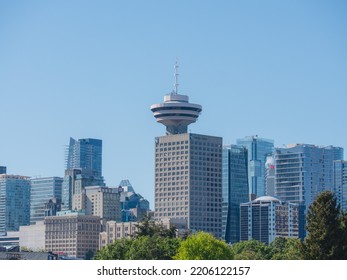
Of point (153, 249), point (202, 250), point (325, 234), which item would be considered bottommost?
point (202, 250)

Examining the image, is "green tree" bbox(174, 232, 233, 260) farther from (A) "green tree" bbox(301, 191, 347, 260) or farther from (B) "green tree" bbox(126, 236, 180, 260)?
(A) "green tree" bbox(301, 191, 347, 260)

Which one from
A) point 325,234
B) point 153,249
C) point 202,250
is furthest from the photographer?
point 153,249

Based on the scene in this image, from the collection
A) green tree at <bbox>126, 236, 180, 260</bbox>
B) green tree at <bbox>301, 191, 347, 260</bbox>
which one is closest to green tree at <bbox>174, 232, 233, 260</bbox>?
green tree at <bbox>126, 236, 180, 260</bbox>

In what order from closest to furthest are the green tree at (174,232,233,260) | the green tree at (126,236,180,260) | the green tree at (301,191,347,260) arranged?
the green tree at (301,191,347,260), the green tree at (174,232,233,260), the green tree at (126,236,180,260)

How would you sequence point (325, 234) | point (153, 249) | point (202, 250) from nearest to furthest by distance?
point (325, 234), point (202, 250), point (153, 249)

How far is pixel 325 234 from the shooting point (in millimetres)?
73875

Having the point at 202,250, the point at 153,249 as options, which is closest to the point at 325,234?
the point at 202,250

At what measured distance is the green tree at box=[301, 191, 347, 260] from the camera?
73.9 metres

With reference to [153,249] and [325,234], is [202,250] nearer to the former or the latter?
[153,249]

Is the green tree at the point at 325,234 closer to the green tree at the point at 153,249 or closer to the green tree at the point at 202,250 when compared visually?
the green tree at the point at 202,250

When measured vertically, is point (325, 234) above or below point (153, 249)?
above

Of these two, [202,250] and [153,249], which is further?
[153,249]
